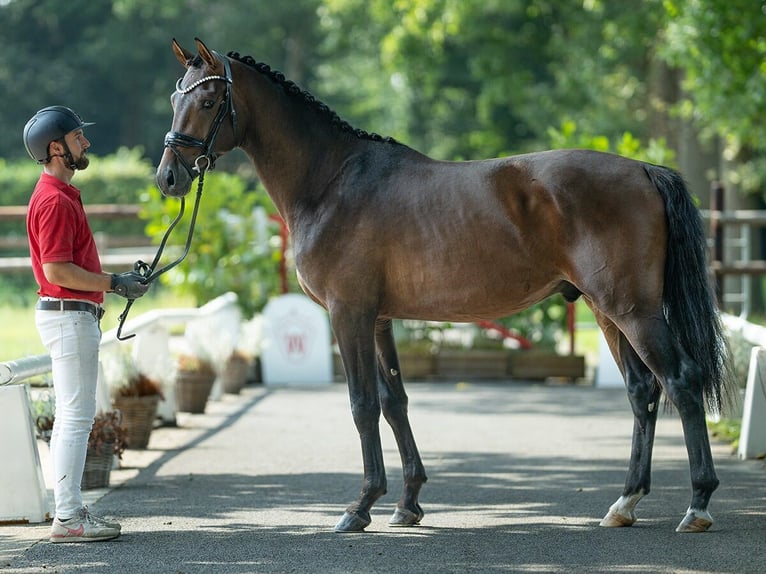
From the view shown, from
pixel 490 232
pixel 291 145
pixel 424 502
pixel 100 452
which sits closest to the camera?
pixel 490 232

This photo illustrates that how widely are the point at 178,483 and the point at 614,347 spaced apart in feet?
9.87

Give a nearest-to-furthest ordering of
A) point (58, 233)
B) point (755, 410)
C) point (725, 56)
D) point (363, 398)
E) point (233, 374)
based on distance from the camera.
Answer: point (58, 233) → point (363, 398) → point (755, 410) → point (233, 374) → point (725, 56)

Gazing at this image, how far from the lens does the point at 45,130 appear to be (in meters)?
6.40

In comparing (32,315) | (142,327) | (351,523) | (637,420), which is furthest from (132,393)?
(32,315)

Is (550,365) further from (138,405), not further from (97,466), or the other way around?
(97,466)

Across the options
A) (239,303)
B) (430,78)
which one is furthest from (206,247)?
(430,78)

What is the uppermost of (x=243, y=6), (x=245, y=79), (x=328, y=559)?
(x=243, y=6)

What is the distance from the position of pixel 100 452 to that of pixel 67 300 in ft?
6.20

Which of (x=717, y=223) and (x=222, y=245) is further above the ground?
(x=717, y=223)

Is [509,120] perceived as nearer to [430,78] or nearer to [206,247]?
[430,78]

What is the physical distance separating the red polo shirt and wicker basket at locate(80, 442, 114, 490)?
1718 mm

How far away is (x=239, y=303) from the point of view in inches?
596

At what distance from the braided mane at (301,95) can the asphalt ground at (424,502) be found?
7.07 ft

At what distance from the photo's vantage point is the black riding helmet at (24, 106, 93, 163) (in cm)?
640
